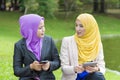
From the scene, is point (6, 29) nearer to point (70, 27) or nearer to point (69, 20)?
point (70, 27)

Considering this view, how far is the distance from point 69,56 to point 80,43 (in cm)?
21

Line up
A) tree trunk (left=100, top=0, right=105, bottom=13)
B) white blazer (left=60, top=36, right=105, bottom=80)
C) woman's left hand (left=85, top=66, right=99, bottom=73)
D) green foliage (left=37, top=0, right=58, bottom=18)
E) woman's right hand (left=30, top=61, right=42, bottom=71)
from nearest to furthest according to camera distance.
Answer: woman's right hand (left=30, top=61, right=42, bottom=71) < woman's left hand (left=85, top=66, right=99, bottom=73) < white blazer (left=60, top=36, right=105, bottom=80) < green foliage (left=37, top=0, right=58, bottom=18) < tree trunk (left=100, top=0, right=105, bottom=13)

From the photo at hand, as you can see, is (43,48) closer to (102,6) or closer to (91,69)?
(91,69)

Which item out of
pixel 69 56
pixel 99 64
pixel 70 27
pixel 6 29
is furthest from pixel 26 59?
pixel 70 27

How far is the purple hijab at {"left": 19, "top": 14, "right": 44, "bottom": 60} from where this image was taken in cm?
480

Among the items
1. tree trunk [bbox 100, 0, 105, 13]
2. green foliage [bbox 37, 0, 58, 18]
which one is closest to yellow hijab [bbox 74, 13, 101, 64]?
green foliage [bbox 37, 0, 58, 18]

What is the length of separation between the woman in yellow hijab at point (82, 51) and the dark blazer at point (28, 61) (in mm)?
183

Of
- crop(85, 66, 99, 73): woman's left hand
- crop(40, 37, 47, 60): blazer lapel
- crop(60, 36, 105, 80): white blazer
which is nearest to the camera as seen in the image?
crop(85, 66, 99, 73): woman's left hand

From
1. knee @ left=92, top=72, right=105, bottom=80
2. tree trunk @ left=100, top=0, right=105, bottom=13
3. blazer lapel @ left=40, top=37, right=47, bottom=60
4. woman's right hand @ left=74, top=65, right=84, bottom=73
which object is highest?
blazer lapel @ left=40, top=37, right=47, bottom=60

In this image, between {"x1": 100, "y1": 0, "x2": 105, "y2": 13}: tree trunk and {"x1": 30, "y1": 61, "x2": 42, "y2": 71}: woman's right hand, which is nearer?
{"x1": 30, "y1": 61, "x2": 42, "y2": 71}: woman's right hand

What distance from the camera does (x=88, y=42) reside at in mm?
5078

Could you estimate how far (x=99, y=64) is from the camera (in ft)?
16.9

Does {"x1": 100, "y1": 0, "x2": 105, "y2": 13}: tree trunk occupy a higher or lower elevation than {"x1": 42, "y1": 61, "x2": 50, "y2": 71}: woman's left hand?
lower

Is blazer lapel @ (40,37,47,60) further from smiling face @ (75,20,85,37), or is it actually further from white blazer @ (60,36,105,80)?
smiling face @ (75,20,85,37)
